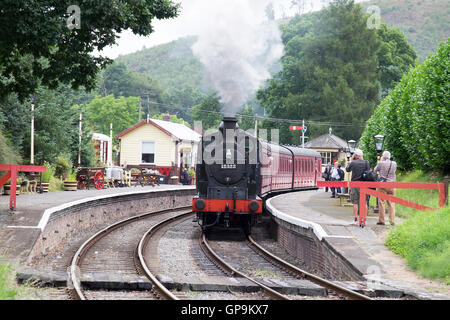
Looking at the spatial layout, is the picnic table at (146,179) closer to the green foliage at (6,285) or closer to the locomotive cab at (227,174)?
the locomotive cab at (227,174)

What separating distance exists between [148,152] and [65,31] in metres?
31.2

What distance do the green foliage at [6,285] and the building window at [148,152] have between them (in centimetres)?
3617

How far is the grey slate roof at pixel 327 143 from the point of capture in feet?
189

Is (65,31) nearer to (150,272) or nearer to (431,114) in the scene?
(150,272)

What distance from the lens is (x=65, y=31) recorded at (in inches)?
553

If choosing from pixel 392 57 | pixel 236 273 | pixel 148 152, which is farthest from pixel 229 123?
pixel 392 57

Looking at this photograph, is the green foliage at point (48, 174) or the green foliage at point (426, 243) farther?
the green foliage at point (48, 174)

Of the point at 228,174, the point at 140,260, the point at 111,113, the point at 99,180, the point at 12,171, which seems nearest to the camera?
the point at 140,260

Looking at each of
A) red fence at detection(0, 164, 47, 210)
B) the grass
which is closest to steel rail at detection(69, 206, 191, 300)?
red fence at detection(0, 164, 47, 210)

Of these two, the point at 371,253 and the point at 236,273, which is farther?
the point at 236,273

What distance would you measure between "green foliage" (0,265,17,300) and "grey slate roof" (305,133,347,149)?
166ft

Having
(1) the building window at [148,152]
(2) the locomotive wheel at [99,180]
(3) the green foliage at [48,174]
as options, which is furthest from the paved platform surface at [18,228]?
(1) the building window at [148,152]
